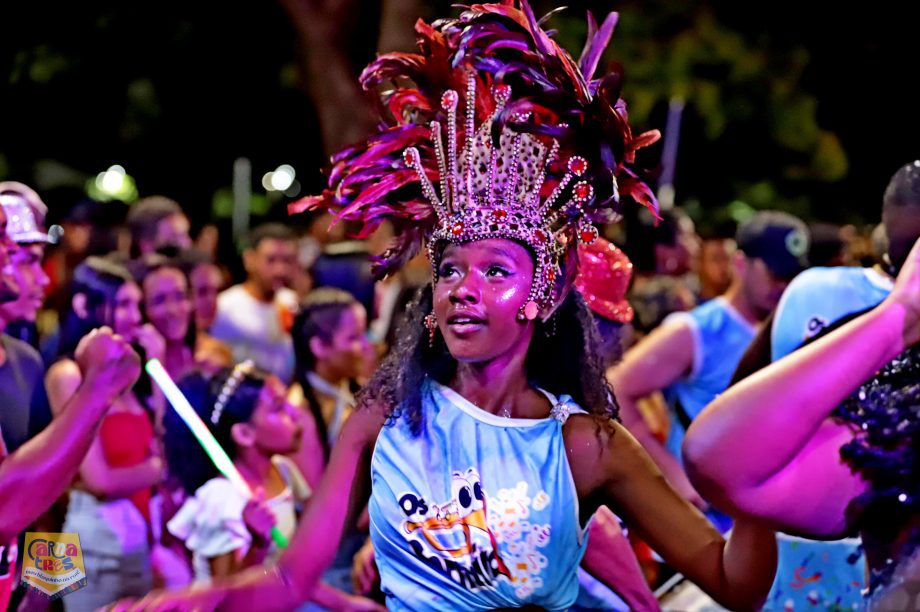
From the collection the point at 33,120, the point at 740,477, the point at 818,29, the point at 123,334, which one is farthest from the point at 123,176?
the point at 740,477

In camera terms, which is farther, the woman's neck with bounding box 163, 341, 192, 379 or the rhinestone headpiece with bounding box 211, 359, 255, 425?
the woman's neck with bounding box 163, 341, 192, 379

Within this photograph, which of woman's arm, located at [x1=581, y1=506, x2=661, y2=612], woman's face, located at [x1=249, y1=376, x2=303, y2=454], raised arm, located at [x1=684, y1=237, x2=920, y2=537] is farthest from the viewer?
woman's face, located at [x1=249, y1=376, x2=303, y2=454]

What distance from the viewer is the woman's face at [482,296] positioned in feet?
9.98

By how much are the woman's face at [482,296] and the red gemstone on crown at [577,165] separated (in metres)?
0.23

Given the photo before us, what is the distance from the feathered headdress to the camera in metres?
3.13

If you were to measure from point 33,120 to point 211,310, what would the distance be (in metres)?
10.8

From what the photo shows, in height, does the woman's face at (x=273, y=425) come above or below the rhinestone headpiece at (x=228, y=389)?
below

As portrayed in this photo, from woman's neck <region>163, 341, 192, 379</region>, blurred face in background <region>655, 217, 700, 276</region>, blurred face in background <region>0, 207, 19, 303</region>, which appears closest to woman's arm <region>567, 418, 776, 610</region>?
blurred face in background <region>0, 207, 19, 303</region>

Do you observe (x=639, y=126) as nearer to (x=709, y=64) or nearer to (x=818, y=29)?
(x=709, y=64)

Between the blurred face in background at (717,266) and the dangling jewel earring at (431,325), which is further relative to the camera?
the blurred face in background at (717,266)

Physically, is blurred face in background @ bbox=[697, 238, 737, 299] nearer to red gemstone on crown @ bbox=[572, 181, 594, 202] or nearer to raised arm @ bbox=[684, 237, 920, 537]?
red gemstone on crown @ bbox=[572, 181, 594, 202]

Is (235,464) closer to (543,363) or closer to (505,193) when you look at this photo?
(543,363)

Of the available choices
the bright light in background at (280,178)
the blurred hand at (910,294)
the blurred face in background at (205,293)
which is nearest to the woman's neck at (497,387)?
the blurred hand at (910,294)

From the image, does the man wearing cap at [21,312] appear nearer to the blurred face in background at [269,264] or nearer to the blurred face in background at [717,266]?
the blurred face in background at [269,264]
